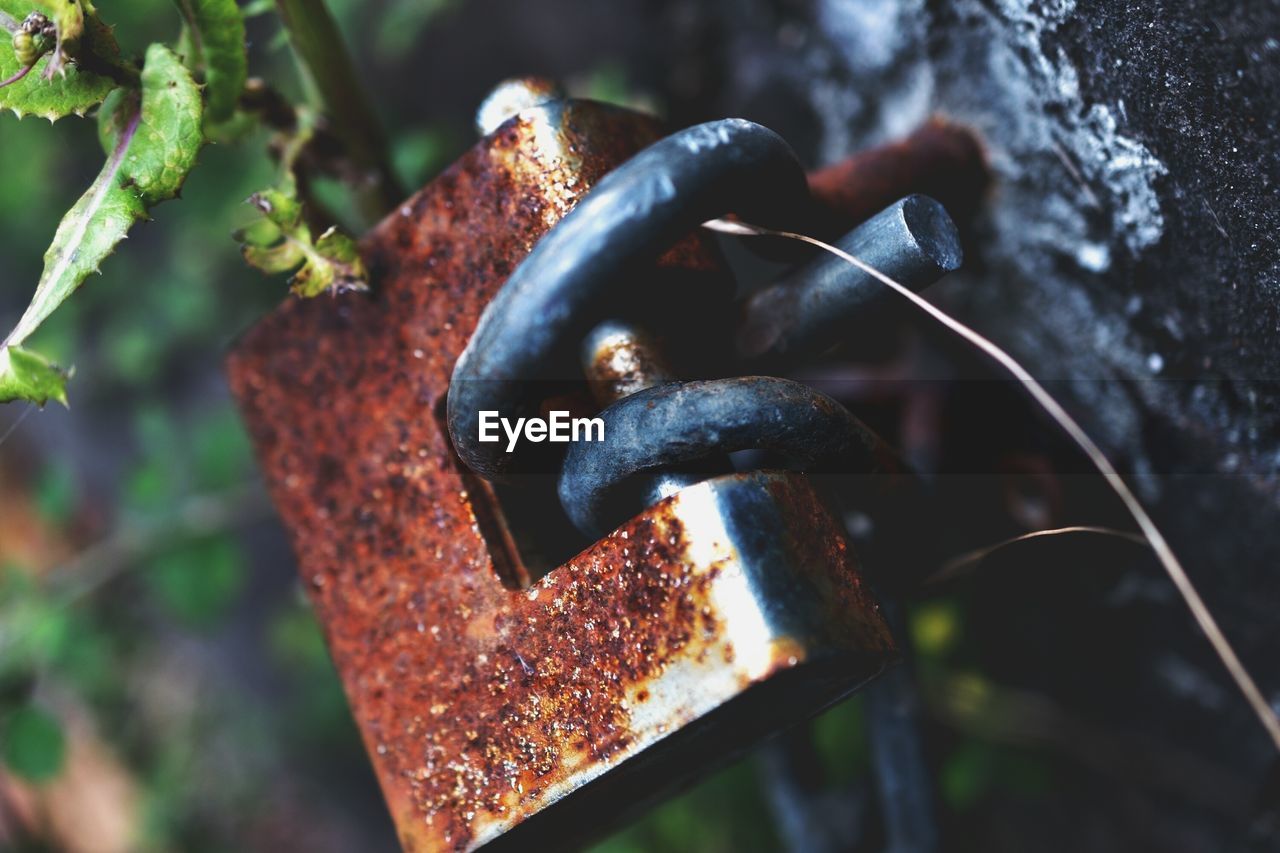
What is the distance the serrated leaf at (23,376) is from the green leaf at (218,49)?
0.81 ft

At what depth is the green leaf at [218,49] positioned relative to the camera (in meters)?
0.64

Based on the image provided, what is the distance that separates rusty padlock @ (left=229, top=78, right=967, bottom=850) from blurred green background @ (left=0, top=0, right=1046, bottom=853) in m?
0.30

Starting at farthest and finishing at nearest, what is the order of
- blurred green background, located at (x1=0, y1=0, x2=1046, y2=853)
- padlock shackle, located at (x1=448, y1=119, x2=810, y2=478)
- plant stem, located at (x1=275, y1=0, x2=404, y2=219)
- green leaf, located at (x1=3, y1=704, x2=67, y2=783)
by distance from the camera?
blurred green background, located at (x1=0, y1=0, x2=1046, y2=853) → green leaf, located at (x1=3, y1=704, x2=67, y2=783) → plant stem, located at (x1=275, y1=0, x2=404, y2=219) → padlock shackle, located at (x1=448, y1=119, x2=810, y2=478)

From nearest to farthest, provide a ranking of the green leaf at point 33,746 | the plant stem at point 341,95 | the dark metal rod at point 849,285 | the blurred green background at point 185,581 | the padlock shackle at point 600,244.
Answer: the padlock shackle at point 600,244 → the dark metal rod at point 849,285 → the plant stem at point 341,95 → the green leaf at point 33,746 → the blurred green background at point 185,581

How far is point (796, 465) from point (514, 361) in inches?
7.5

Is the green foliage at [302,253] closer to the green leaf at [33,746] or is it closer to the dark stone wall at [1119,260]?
the dark stone wall at [1119,260]

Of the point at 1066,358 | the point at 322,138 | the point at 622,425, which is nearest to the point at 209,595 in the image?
the point at 322,138

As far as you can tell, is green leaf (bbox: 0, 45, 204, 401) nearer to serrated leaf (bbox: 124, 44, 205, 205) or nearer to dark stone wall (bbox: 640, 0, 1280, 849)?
serrated leaf (bbox: 124, 44, 205, 205)

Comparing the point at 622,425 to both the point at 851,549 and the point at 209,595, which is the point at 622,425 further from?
the point at 209,595

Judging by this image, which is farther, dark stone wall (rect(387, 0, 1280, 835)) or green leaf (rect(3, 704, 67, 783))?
green leaf (rect(3, 704, 67, 783))

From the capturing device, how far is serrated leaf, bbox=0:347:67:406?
57 cm

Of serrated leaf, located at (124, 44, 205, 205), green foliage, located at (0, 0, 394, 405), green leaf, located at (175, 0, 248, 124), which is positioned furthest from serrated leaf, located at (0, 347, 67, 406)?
green leaf, located at (175, 0, 248, 124)

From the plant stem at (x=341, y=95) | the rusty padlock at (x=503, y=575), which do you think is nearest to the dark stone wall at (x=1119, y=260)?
the rusty padlock at (x=503, y=575)

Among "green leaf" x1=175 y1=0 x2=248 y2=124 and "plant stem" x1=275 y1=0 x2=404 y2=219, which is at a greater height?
"plant stem" x1=275 y1=0 x2=404 y2=219
